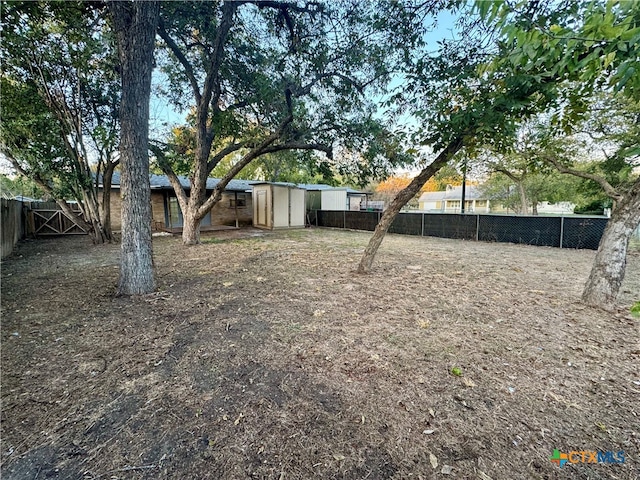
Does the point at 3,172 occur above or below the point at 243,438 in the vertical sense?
above

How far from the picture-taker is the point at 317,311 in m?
3.24

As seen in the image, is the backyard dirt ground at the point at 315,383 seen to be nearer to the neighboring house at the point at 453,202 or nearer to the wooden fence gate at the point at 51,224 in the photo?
the wooden fence gate at the point at 51,224

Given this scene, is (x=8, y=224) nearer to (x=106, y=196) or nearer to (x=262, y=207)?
(x=106, y=196)

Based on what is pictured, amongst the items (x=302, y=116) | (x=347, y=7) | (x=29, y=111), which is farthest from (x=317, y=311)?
(x=29, y=111)

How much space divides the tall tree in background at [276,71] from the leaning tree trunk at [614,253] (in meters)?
3.78

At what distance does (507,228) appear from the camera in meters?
9.16

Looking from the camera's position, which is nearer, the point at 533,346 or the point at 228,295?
the point at 533,346

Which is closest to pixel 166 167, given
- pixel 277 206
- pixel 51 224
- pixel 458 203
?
pixel 277 206

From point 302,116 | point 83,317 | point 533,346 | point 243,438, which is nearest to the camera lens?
point 243,438

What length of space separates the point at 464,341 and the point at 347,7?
6005 millimetres

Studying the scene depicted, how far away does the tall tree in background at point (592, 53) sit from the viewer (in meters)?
1.37

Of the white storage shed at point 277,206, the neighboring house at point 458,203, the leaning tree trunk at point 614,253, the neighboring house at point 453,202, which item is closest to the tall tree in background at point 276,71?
the leaning tree trunk at point 614,253

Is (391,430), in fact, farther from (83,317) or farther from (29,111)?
(29,111)

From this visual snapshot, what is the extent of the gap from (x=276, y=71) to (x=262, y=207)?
8256 millimetres
